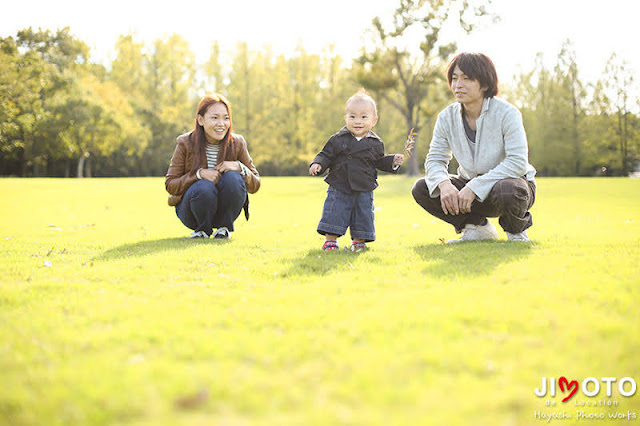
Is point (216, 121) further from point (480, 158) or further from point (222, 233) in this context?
point (480, 158)

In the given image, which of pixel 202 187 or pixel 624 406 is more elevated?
pixel 202 187

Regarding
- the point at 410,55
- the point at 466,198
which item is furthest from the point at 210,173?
the point at 410,55

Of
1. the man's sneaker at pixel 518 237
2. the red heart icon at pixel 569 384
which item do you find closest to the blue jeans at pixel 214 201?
the man's sneaker at pixel 518 237

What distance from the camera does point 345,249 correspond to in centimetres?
466

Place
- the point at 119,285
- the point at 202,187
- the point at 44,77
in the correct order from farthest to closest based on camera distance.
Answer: the point at 44,77, the point at 202,187, the point at 119,285

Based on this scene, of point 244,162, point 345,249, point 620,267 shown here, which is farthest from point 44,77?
point 620,267

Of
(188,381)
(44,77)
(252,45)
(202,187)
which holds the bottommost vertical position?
(188,381)

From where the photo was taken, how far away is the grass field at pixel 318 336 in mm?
1581

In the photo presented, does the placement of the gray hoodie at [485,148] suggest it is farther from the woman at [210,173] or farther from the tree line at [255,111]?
the tree line at [255,111]

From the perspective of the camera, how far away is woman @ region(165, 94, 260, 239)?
5.42 m

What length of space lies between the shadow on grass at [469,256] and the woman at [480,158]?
12.6 inches

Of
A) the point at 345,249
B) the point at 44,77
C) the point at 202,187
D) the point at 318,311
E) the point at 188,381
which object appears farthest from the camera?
the point at 44,77

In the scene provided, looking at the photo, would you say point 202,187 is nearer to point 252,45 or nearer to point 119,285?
point 119,285

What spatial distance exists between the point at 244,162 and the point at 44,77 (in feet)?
A: 91.7
